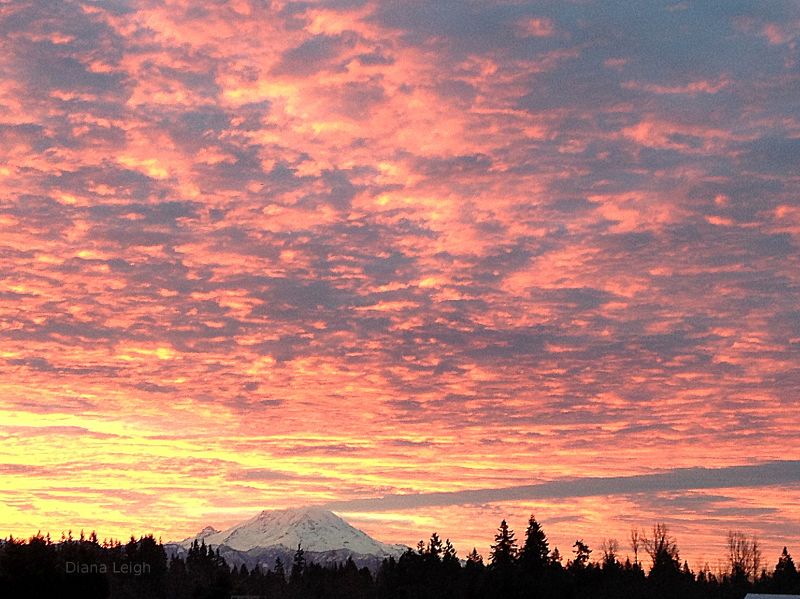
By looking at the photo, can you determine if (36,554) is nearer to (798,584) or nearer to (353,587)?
(353,587)

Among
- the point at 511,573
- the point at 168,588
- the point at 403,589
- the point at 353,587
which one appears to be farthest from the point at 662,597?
the point at 168,588

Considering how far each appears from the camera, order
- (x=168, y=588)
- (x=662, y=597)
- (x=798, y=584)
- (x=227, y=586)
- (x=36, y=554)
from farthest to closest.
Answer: (x=168, y=588) < (x=798, y=584) < (x=662, y=597) < (x=227, y=586) < (x=36, y=554)

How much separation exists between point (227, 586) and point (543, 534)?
63.2 meters

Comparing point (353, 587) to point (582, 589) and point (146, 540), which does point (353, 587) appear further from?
point (582, 589)

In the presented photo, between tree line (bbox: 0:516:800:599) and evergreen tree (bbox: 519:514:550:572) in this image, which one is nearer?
tree line (bbox: 0:516:800:599)

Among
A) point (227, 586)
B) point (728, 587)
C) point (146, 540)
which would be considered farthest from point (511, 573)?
point (146, 540)

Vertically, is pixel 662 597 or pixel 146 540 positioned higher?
pixel 146 540

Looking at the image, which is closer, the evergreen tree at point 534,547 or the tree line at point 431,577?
the tree line at point 431,577

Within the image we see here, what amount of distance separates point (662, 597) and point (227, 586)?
7284 centimetres

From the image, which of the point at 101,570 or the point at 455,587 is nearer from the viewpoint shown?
the point at 101,570

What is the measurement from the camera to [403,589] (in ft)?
522

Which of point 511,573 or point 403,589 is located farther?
point 403,589

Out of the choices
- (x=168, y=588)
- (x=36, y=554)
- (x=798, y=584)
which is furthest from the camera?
(x=168, y=588)

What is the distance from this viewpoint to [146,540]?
19075 centimetres
